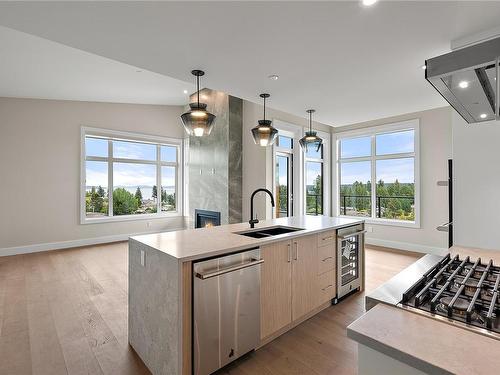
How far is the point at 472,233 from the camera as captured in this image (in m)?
2.23

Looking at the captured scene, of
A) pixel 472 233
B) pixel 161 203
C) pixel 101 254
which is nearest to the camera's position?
pixel 472 233

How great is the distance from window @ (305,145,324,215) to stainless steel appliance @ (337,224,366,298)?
3.15 metres

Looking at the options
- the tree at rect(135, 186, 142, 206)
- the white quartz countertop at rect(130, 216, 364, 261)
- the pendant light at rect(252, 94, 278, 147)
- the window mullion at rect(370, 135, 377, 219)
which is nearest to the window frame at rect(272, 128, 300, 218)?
the window mullion at rect(370, 135, 377, 219)

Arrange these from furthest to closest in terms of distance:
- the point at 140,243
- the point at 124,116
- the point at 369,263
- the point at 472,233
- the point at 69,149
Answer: the point at 124,116, the point at 69,149, the point at 369,263, the point at 472,233, the point at 140,243

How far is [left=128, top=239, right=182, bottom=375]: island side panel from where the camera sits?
1.70 m

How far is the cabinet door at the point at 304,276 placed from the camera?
8.14 feet

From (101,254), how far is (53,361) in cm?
349

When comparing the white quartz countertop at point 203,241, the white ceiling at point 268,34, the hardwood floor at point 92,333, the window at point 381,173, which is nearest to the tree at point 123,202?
the hardwood floor at point 92,333

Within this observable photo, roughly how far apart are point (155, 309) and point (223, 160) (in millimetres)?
4121

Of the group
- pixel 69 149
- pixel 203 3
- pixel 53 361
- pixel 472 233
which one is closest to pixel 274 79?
pixel 203 3

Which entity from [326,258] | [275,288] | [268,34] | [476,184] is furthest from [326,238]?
[268,34]

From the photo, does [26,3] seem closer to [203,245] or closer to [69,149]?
[203,245]

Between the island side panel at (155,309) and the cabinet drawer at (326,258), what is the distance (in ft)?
5.33

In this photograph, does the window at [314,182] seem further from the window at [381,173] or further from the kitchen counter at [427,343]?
the kitchen counter at [427,343]
